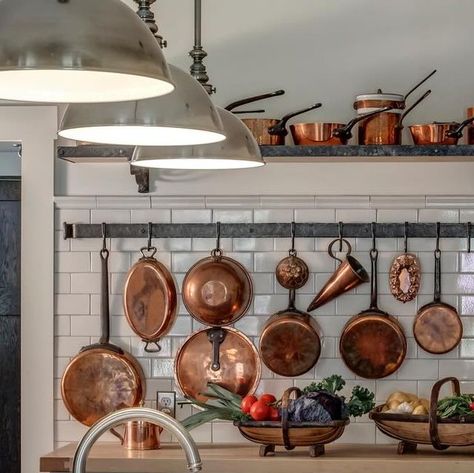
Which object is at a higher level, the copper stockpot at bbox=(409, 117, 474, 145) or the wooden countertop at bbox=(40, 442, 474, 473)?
the copper stockpot at bbox=(409, 117, 474, 145)

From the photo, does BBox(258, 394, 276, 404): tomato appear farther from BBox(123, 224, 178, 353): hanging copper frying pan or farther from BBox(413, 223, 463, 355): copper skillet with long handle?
BBox(413, 223, 463, 355): copper skillet with long handle

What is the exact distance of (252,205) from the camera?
443 cm

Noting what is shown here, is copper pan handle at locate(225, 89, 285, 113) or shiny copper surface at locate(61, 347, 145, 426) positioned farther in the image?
shiny copper surface at locate(61, 347, 145, 426)

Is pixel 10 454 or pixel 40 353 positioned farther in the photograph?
pixel 10 454

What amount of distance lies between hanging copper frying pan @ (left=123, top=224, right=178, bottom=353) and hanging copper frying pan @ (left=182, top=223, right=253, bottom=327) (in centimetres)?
8

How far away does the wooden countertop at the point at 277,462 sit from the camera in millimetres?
3902

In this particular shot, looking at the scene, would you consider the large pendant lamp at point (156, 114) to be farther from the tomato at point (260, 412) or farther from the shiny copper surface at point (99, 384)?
the shiny copper surface at point (99, 384)

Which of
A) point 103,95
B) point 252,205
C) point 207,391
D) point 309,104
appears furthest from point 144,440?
point 103,95

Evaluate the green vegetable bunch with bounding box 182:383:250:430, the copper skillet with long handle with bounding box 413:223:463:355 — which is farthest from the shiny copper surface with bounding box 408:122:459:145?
→ the green vegetable bunch with bounding box 182:383:250:430

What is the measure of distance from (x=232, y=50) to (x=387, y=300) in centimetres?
120

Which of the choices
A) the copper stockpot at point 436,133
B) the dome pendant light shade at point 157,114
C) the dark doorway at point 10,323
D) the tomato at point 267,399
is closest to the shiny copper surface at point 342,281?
the tomato at point 267,399

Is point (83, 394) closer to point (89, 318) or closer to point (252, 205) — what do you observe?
point (89, 318)

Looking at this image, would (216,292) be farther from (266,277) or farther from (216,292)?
(266,277)

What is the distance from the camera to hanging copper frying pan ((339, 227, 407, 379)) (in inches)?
170
